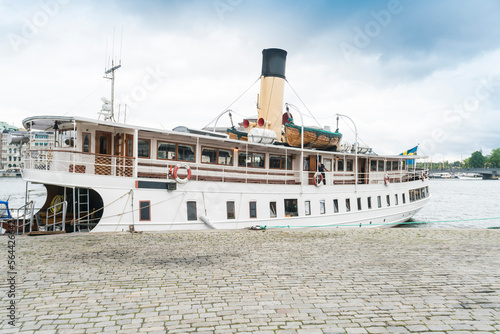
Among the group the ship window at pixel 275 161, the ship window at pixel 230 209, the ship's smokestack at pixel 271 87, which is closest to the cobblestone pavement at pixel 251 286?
the ship window at pixel 230 209

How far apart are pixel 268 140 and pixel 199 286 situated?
11.2 meters

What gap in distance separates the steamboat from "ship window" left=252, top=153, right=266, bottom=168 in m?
0.06

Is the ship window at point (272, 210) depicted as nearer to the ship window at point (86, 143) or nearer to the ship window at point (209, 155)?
the ship window at point (209, 155)

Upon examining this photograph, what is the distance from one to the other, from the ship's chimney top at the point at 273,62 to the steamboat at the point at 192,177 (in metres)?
0.06

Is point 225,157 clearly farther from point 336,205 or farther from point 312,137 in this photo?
point 336,205

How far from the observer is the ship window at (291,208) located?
1703cm

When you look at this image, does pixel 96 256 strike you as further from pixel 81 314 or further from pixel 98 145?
pixel 98 145

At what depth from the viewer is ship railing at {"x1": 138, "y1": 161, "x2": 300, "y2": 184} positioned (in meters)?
14.1

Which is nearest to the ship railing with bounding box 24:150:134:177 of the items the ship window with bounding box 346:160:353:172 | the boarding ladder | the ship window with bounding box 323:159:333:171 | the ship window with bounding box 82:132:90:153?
the ship window with bounding box 82:132:90:153

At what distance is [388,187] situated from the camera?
75.3ft

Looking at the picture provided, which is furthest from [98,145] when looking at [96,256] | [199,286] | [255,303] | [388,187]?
[388,187]

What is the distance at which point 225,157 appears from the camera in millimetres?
16359

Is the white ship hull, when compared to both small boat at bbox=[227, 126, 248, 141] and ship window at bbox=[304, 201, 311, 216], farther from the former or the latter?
small boat at bbox=[227, 126, 248, 141]

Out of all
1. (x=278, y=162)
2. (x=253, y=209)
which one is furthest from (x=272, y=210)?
(x=278, y=162)
